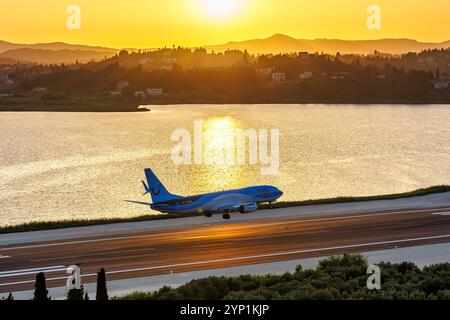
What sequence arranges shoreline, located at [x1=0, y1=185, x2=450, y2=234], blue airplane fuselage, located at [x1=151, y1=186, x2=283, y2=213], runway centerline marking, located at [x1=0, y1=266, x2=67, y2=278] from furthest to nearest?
blue airplane fuselage, located at [x1=151, y1=186, x2=283, y2=213]
shoreline, located at [x1=0, y1=185, x2=450, y2=234]
runway centerline marking, located at [x1=0, y1=266, x2=67, y2=278]

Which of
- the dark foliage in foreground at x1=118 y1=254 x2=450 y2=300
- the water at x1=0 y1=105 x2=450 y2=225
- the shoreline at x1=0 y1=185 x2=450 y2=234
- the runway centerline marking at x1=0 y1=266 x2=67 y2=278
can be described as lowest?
the water at x1=0 y1=105 x2=450 y2=225

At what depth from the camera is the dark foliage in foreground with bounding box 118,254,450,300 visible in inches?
1119

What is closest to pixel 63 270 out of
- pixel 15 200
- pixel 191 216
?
pixel 191 216

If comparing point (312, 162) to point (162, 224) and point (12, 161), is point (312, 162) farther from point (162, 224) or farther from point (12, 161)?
point (162, 224)

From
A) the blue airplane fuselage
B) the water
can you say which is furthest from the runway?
the water

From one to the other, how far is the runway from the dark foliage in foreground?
930cm

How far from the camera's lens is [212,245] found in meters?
47.9

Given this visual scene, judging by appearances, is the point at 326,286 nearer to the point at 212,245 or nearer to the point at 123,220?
the point at 212,245

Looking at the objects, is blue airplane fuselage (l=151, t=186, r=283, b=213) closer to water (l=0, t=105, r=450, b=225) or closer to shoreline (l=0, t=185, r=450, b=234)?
shoreline (l=0, t=185, r=450, b=234)

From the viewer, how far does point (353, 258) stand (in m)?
35.9

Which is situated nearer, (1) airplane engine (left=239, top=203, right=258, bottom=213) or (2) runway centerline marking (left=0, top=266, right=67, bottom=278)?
(2) runway centerline marking (left=0, top=266, right=67, bottom=278)

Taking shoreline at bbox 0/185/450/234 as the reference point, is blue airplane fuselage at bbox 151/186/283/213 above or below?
above

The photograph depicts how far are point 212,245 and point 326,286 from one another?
1777 cm
